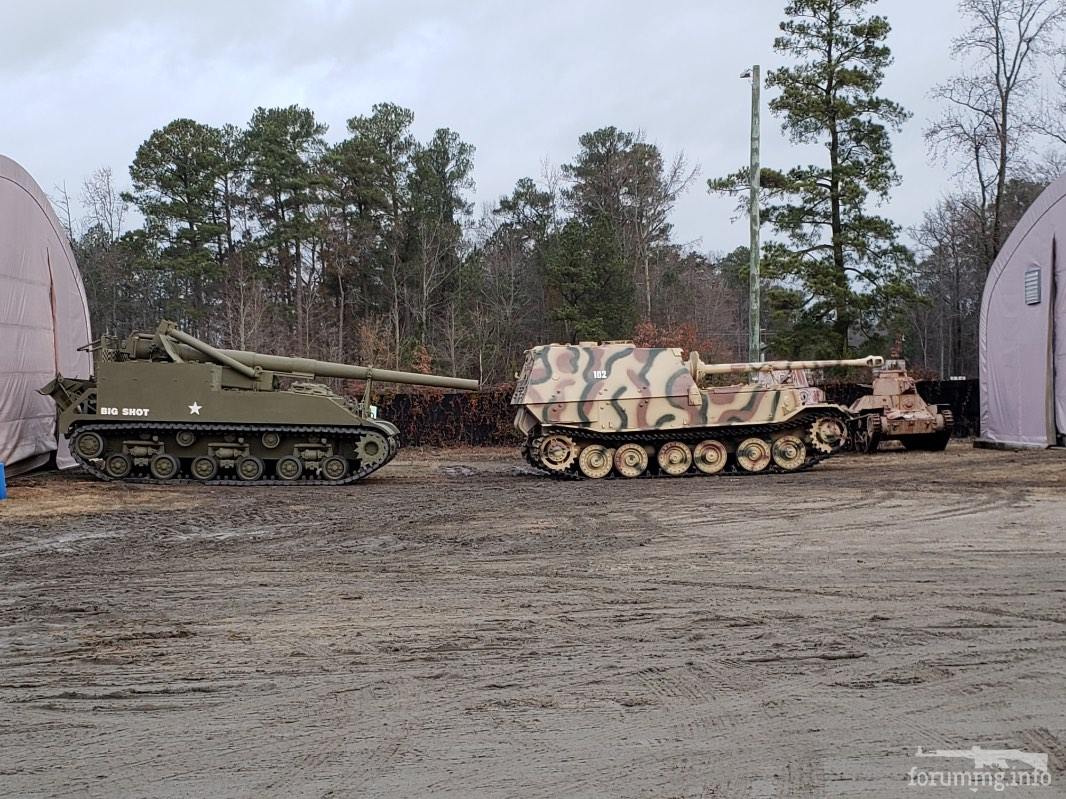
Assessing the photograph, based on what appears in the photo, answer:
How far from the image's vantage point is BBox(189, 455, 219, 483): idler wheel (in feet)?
51.3

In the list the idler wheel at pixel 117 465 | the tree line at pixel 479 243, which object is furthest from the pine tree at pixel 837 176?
the idler wheel at pixel 117 465

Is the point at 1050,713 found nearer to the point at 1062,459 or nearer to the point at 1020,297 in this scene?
the point at 1062,459

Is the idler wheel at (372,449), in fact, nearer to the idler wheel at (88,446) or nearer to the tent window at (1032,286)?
the idler wheel at (88,446)

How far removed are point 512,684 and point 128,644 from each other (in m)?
2.47

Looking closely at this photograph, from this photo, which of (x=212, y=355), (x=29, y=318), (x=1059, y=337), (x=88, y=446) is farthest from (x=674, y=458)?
(x=29, y=318)

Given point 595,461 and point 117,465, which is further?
point 595,461

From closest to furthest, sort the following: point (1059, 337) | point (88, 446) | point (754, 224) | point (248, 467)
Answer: point (88, 446) → point (248, 467) → point (1059, 337) → point (754, 224)

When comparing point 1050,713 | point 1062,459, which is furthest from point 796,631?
point 1062,459

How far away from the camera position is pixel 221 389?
15.7 m

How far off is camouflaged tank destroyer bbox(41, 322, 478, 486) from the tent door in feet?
47.8

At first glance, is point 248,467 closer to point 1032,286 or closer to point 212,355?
point 212,355

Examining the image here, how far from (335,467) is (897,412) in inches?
490

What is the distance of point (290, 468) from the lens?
51.7 feet

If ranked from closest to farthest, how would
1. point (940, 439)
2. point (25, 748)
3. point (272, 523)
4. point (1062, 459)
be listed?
point (25, 748), point (272, 523), point (1062, 459), point (940, 439)
